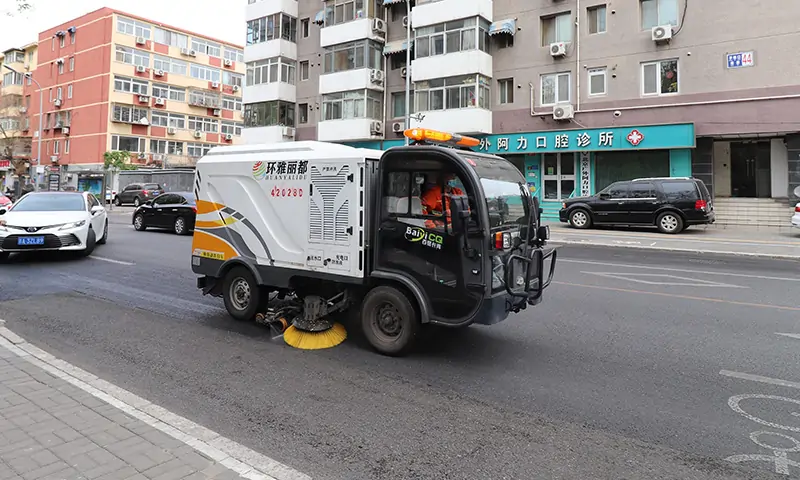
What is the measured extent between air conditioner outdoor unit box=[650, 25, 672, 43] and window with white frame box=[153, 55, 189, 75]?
166 ft

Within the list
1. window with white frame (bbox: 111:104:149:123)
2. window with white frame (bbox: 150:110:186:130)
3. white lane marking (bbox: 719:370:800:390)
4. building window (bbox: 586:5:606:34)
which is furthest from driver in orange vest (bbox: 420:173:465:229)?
window with white frame (bbox: 150:110:186:130)

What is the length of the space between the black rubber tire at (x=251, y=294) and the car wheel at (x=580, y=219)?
669 inches

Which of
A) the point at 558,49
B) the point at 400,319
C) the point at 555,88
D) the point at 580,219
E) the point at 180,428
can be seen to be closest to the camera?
the point at 180,428

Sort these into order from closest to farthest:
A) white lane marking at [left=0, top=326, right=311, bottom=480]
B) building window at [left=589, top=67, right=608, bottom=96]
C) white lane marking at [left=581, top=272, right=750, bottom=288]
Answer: white lane marking at [left=0, top=326, right=311, bottom=480] < white lane marking at [left=581, top=272, right=750, bottom=288] < building window at [left=589, top=67, right=608, bottom=96]

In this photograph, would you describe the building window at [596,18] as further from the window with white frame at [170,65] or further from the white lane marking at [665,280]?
the window with white frame at [170,65]

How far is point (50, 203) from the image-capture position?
12.7 m

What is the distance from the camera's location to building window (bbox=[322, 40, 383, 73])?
104 ft

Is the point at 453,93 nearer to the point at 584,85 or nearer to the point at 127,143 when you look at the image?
the point at 584,85

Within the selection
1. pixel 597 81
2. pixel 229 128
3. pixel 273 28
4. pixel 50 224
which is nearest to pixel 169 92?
pixel 229 128

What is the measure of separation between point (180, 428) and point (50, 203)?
11.4 metres

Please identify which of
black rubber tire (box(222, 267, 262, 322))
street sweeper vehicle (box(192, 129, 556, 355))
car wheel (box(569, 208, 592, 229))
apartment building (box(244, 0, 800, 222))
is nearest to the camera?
street sweeper vehicle (box(192, 129, 556, 355))

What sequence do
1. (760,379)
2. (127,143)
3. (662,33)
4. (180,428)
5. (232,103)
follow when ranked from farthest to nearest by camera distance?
(232,103) < (127,143) < (662,33) < (760,379) < (180,428)

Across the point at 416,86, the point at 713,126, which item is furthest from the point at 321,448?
the point at 416,86

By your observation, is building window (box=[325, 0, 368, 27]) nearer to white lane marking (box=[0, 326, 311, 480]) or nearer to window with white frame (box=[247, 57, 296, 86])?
window with white frame (box=[247, 57, 296, 86])
